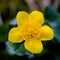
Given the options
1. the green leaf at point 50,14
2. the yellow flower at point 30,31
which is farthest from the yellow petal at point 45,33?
the green leaf at point 50,14

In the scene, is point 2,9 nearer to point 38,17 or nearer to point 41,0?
point 41,0

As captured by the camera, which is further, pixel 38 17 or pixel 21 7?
pixel 21 7

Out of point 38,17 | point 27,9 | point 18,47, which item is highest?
point 38,17

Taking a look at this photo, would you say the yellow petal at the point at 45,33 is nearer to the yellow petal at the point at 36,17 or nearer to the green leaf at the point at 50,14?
the yellow petal at the point at 36,17

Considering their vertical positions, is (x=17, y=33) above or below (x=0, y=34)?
above

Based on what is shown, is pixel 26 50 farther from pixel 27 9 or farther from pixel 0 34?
pixel 27 9

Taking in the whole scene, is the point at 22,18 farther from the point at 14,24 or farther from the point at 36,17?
the point at 14,24

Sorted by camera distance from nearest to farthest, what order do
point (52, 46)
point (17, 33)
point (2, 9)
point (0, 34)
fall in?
point (17, 33)
point (52, 46)
point (0, 34)
point (2, 9)

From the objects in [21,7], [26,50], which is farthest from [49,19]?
[21,7]

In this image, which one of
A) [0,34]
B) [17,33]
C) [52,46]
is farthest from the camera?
[0,34]
